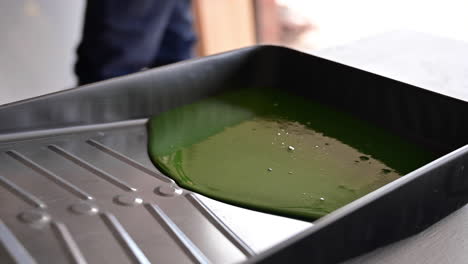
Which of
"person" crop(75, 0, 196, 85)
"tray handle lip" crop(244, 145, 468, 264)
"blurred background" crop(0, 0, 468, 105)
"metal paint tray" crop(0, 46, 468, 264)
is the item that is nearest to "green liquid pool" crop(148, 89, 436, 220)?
"metal paint tray" crop(0, 46, 468, 264)

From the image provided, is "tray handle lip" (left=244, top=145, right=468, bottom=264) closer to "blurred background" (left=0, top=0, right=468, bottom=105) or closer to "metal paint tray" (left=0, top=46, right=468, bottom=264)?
"metal paint tray" (left=0, top=46, right=468, bottom=264)

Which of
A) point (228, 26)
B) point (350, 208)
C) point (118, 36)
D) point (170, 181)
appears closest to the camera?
point (350, 208)

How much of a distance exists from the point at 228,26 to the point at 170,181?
1.76m

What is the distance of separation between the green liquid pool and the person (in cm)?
52

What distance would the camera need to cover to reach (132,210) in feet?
2.02

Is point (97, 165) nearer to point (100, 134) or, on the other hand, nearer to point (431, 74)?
point (100, 134)

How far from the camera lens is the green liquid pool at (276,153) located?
0.65m

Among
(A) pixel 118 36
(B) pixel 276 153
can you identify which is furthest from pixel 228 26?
(B) pixel 276 153

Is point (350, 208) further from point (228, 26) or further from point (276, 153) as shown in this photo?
point (228, 26)

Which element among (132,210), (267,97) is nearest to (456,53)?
(267,97)

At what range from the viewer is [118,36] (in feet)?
4.51

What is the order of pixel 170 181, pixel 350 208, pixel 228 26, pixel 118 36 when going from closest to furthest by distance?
pixel 350 208 < pixel 170 181 < pixel 118 36 < pixel 228 26

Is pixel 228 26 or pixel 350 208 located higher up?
pixel 350 208

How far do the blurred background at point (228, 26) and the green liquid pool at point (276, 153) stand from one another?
0.80m
